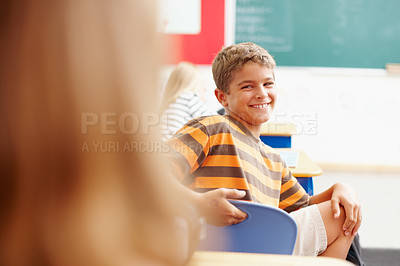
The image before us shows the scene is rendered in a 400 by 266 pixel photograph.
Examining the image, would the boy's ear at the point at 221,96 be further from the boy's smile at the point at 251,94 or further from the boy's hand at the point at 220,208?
the boy's hand at the point at 220,208

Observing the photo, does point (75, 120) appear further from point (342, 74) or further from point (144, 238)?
point (342, 74)

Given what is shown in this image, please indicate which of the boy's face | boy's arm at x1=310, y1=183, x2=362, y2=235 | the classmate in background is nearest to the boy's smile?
the boy's face

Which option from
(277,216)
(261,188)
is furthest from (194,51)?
(277,216)

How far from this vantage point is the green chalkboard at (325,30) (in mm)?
2893

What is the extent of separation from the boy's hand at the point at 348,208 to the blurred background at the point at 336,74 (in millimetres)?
1708

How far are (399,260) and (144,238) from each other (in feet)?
9.43

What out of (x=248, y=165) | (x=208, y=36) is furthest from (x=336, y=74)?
(x=248, y=165)

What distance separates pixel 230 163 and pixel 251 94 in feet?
0.95

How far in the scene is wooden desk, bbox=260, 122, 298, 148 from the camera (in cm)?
205

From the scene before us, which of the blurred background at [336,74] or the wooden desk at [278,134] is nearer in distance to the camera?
the wooden desk at [278,134]

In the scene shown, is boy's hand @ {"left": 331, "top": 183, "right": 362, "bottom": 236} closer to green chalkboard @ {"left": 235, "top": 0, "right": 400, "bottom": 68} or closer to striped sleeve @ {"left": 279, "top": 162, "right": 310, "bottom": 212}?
striped sleeve @ {"left": 279, "top": 162, "right": 310, "bottom": 212}

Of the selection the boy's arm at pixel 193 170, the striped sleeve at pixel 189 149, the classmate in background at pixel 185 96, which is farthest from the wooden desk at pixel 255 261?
the classmate in background at pixel 185 96

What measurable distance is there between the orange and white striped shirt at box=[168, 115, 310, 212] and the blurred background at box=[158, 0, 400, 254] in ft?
5.11

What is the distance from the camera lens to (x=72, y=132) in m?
0.32
